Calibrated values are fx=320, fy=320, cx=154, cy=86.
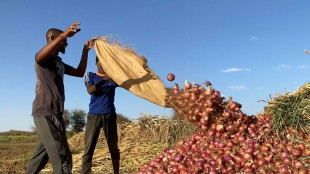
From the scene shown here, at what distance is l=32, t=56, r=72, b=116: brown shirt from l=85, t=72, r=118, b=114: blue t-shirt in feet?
3.98

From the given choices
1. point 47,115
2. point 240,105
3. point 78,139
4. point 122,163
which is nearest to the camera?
point 47,115

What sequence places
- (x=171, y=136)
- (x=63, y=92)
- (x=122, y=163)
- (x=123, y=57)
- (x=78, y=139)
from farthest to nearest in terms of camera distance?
(x=78, y=139) → (x=171, y=136) → (x=122, y=163) → (x=123, y=57) → (x=63, y=92)

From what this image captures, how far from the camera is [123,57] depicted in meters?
4.46

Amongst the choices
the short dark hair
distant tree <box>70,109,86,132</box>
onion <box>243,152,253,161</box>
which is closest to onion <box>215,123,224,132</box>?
onion <box>243,152,253,161</box>

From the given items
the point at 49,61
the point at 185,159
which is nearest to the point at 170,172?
the point at 185,159

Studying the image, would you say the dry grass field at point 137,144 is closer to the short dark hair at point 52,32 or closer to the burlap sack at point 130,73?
the burlap sack at point 130,73

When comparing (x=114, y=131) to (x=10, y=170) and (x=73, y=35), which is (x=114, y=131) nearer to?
(x=73, y=35)

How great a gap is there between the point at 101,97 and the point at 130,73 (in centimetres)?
53

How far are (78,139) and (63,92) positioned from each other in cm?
800

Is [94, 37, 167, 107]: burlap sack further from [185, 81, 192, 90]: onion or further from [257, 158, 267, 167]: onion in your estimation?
[257, 158, 267, 167]: onion

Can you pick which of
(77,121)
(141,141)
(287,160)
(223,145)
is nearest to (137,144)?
(141,141)

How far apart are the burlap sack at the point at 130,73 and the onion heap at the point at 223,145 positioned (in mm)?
224

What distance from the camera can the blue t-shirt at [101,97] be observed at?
176 inches

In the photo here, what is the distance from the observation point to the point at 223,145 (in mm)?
3537
